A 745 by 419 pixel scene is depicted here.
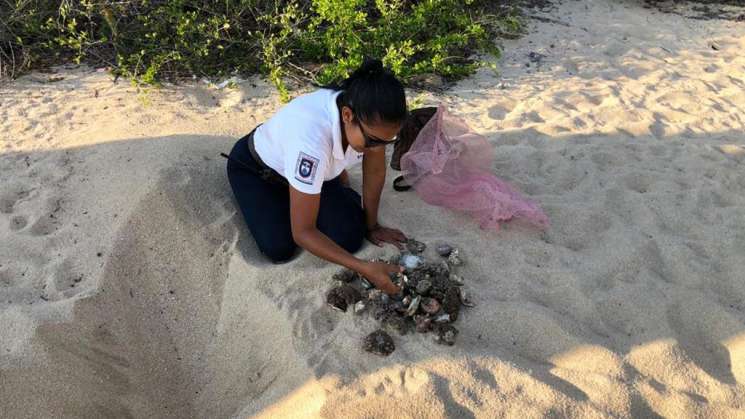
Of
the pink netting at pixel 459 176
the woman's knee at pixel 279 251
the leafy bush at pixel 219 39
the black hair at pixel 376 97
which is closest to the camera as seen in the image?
the black hair at pixel 376 97

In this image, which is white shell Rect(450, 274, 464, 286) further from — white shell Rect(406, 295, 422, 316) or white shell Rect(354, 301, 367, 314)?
white shell Rect(354, 301, 367, 314)

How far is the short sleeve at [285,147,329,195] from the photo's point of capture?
6.59ft

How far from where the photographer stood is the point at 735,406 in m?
1.89

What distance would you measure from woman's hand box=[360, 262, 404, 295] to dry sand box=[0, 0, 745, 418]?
15 cm

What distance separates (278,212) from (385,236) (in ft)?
1.62

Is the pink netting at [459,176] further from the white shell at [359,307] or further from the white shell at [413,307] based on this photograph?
the white shell at [359,307]

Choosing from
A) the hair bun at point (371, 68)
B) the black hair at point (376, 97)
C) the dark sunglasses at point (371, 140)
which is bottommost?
Answer: the dark sunglasses at point (371, 140)

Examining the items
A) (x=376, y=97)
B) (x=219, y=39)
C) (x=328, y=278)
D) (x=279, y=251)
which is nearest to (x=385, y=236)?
(x=328, y=278)

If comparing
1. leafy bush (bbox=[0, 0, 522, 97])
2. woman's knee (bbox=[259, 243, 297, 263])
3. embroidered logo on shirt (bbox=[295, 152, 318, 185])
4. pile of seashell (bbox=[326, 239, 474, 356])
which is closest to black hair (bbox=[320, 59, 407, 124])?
embroidered logo on shirt (bbox=[295, 152, 318, 185])

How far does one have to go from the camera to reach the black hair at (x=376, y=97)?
1.81 m

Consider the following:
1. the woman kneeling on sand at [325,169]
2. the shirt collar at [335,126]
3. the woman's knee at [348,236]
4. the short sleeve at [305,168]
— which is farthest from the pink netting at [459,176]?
the short sleeve at [305,168]

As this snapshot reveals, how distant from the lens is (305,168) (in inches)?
79.0

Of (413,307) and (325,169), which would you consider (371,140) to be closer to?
(325,169)

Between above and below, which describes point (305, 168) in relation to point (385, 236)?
above
